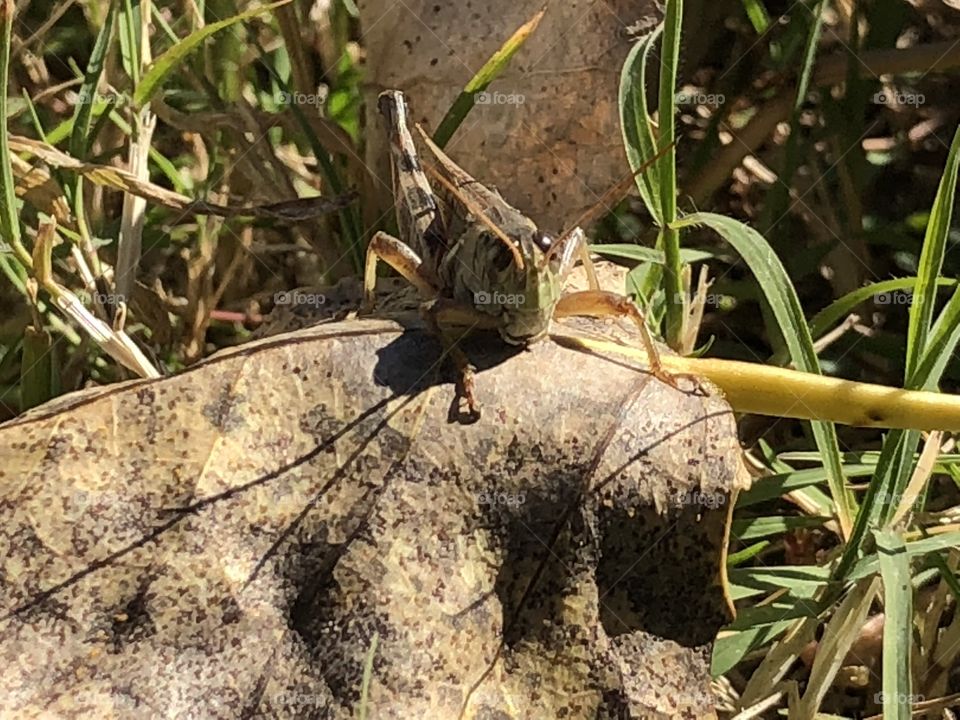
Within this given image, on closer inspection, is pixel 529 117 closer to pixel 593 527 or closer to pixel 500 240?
pixel 500 240

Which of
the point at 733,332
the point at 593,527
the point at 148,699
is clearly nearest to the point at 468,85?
the point at 733,332

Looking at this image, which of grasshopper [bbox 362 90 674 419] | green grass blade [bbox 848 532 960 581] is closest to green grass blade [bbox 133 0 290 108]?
grasshopper [bbox 362 90 674 419]

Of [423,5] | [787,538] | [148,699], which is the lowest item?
[787,538]

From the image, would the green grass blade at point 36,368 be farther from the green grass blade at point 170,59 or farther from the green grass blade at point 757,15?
the green grass blade at point 757,15

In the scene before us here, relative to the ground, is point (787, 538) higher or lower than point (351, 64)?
lower

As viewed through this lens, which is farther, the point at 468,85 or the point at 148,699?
the point at 468,85

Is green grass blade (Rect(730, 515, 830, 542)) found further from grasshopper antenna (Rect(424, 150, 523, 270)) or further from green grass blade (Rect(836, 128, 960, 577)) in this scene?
grasshopper antenna (Rect(424, 150, 523, 270))
